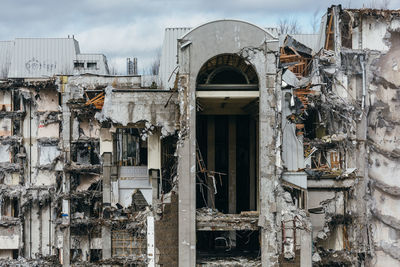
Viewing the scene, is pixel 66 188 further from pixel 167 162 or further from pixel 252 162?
pixel 252 162

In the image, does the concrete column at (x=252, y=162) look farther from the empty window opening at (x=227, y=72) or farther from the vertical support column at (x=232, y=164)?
the empty window opening at (x=227, y=72)

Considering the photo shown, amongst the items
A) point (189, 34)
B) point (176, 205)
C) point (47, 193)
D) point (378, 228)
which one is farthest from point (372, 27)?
point (47, 193)

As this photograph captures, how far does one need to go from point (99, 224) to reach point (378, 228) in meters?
14.1

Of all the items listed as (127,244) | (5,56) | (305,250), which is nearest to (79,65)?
(5,56)

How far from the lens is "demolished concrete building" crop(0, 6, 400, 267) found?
58.2 ft

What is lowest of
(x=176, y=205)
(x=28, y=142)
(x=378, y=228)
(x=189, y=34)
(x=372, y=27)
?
(x=378, y=228)

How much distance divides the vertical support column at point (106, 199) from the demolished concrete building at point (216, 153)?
6cm

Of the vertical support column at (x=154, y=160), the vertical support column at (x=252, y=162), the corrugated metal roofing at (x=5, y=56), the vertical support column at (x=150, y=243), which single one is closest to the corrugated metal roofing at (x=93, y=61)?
the corrugated metal roofing at (x=5, y=56)

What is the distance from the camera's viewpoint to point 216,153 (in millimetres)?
23281

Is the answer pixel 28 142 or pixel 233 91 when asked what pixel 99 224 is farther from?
pixel 233 91

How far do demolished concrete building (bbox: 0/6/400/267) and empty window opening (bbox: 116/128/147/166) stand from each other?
57 millimetres

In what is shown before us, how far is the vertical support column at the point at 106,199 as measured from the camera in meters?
25.5

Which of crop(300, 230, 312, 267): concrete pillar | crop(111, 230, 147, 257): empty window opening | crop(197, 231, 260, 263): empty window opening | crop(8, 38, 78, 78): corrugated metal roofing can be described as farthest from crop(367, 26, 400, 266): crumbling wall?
crop(8, 38, 78, 78): corrugated metal roofing

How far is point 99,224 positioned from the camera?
2591 cm
